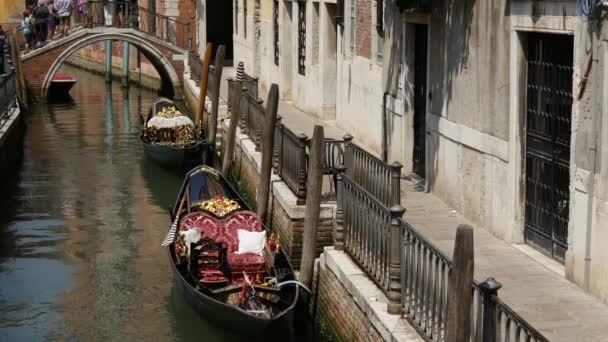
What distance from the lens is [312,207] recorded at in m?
10.2

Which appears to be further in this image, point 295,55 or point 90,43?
point 90,43

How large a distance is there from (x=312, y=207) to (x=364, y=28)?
6611 mm

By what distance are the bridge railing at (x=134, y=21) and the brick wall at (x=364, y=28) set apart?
1539 cm

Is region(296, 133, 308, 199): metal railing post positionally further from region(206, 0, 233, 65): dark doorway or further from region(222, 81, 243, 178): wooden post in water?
region(206, 0, 233, 65): dark doorway

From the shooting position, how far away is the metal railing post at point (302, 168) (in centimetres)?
1181

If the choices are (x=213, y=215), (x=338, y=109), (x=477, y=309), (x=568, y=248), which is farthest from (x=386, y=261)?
(x=338, y=109)

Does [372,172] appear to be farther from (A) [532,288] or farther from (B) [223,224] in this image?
(A) [532,288]

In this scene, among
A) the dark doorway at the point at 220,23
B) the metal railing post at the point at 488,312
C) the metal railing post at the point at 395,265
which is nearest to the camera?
the metal railing post at the point at 488,312

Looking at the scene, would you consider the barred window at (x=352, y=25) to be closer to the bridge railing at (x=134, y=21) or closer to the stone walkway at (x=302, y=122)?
the stone walkway at (x=302, y=122)

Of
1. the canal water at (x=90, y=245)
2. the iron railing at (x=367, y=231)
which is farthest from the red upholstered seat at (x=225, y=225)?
the iron railing at (x=367, y=231)

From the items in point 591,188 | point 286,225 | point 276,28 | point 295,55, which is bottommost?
point 286,225

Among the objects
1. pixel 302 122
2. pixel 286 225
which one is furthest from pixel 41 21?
pixel 286 225

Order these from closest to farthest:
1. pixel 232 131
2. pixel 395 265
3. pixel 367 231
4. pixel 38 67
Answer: pixel 395 265 → pixel 367 231 → pixel 232 131 → pixel 38 67

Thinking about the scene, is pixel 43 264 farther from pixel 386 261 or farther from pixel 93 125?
pixel 93 125
